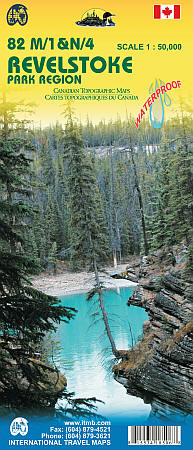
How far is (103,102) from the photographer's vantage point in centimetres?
640

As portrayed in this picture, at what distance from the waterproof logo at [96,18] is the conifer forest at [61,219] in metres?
1.92

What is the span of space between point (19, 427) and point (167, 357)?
463 centimetres

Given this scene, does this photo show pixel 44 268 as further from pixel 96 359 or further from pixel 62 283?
pixel 62 283

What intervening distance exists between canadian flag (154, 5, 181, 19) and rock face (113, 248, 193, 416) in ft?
18.8

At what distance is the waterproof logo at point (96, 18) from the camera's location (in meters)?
5.46

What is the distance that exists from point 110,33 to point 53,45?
0.81 metres

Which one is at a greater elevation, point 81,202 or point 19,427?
point 81,202

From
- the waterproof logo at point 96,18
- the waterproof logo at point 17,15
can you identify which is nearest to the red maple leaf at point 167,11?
the waterproof logo at point 96,18

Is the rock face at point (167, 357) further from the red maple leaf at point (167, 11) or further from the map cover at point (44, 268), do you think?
the red maple leaf at point (167, 11)

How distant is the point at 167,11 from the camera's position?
5.41 meters

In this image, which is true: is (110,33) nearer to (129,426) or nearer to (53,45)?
(53,45)

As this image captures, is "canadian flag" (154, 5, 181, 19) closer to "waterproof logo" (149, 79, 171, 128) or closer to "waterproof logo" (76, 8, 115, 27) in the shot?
"waterproof logo" (76, 8, 115, 27)

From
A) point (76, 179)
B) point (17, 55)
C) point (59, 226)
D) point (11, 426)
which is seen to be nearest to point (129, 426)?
point (11, 426)

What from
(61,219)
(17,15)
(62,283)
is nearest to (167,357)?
(17,15)
